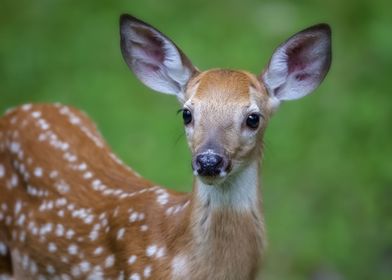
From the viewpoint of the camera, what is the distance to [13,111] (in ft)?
24.6

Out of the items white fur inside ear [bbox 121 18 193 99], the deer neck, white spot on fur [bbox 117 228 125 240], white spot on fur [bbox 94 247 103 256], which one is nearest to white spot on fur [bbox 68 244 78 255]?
white spot on fur [bbox 94 247 103 256]

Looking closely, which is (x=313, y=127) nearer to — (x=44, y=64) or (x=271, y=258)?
(x=271, y=258)

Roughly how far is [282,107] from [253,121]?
4235 mm

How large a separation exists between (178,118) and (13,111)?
9.31 ft

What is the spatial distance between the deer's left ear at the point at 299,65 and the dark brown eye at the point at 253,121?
0.41 m

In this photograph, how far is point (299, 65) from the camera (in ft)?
21.3

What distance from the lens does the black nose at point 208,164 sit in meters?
5.67

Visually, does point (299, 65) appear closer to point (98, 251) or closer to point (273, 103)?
point (273, 103)

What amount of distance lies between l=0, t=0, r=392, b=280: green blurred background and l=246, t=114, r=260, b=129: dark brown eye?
2.21 meters

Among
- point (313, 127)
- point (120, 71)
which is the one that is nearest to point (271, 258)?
point (313, 127)

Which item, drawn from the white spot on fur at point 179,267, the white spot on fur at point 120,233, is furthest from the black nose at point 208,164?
the white spot on fur at point 120,233

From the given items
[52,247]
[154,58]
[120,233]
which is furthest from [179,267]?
[154,58]

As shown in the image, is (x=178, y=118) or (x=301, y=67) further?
(x=178, y=118)

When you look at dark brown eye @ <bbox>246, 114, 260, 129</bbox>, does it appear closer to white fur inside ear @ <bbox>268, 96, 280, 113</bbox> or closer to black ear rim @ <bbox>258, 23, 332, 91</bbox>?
white fur inside ear @ <bbox>268, 96, 280, 113</bbox>
